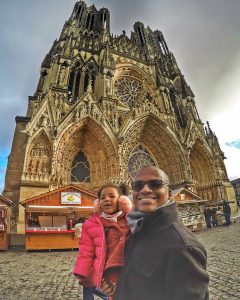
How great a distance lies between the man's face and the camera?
1218 mm

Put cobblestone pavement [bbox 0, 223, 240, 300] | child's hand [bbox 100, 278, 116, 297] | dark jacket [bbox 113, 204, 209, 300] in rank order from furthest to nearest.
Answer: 1. cobblestone pavement [bbox 0, 223, 240, 300]
2. child's hand [bbox 100, 278, 116, 297]
3. dark jacket [bbox 113, 204, 209, 300]

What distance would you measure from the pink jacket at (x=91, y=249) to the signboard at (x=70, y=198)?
6.82 meters

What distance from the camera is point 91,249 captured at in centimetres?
188

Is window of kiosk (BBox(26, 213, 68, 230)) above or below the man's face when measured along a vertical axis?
below

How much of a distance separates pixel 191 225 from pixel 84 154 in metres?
7.76

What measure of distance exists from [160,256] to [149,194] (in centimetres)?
39

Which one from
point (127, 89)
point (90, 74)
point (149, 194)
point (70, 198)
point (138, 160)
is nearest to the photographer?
point (149, 194)

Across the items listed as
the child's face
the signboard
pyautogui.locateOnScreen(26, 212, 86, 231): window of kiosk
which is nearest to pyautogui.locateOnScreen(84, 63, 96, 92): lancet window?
the signboard

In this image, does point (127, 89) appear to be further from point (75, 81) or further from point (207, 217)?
point (207, 217)

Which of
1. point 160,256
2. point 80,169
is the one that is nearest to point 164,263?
Result: point 160,256

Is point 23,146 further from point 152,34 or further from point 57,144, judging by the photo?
point 152,34

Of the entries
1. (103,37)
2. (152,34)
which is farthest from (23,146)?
(152,34)

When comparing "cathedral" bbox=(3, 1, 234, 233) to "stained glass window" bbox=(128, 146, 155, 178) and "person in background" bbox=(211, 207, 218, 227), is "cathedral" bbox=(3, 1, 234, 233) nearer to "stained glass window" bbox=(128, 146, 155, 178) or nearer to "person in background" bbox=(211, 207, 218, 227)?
"stained glass window" bbox=(128, 146, 155, 178)

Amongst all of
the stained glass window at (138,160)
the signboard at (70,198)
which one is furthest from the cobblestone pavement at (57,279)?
the stained glass window at (138,160)
